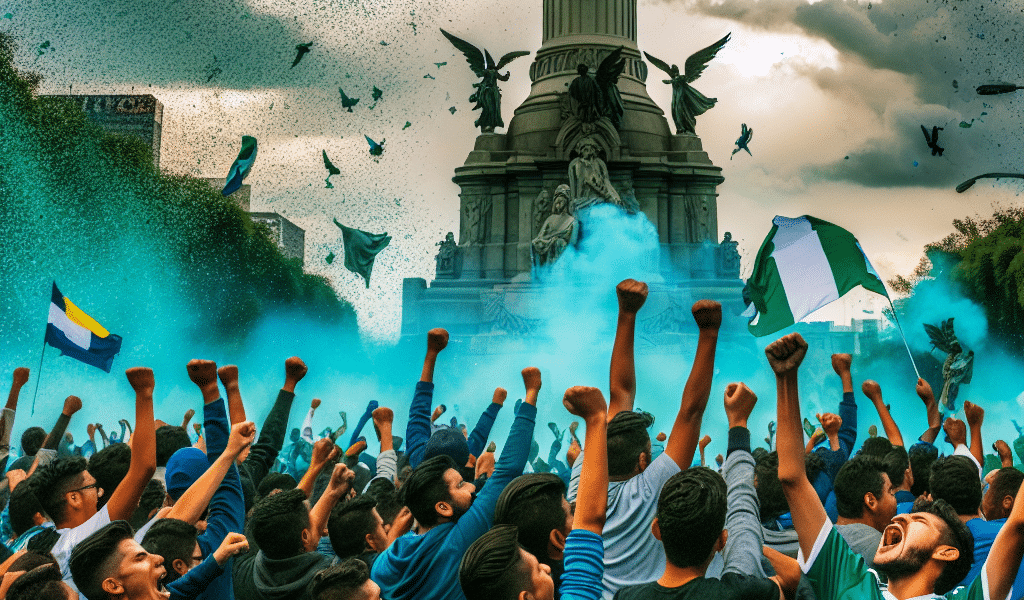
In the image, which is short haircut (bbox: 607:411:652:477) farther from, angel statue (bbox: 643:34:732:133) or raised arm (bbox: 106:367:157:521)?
angel statue (bbox: 643:34:732:133)

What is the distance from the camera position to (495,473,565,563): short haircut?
3965 millimetres

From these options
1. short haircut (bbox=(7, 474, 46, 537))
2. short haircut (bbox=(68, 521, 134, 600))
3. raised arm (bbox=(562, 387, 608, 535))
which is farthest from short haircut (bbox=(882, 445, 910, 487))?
short haircut (bbox=(7, 474, 46, 537))

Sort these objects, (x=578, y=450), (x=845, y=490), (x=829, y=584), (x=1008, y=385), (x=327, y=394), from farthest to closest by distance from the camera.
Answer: (x=1008, y=385), (x=327, y=394), (x=578, y=450), (x=845, y=490), (x=829, y=584)

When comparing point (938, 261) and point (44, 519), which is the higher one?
point (938, 261)

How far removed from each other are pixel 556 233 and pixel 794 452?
95.6 ft

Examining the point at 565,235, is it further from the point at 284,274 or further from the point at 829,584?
the point at 829,584

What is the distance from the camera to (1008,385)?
127 ft

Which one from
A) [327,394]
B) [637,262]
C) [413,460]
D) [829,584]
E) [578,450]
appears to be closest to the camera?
[829,584]

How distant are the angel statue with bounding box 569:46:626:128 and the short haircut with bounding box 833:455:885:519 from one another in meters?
29.1

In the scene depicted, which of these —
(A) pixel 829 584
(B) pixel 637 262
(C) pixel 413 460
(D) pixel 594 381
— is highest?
(B) pixel 637 262

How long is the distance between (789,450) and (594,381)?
2709 centimetres

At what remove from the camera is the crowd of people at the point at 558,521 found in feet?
11.8

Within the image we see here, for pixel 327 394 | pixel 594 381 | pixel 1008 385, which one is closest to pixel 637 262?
pixel 594 381

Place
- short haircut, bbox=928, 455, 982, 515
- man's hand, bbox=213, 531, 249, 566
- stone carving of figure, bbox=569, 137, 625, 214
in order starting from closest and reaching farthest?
man's hand, bbox=213, 531, 249, 566 < short haircut, bbox=928, 455, 982, 515 < stone carving of figure, bbox=569, 137, 625, 214
